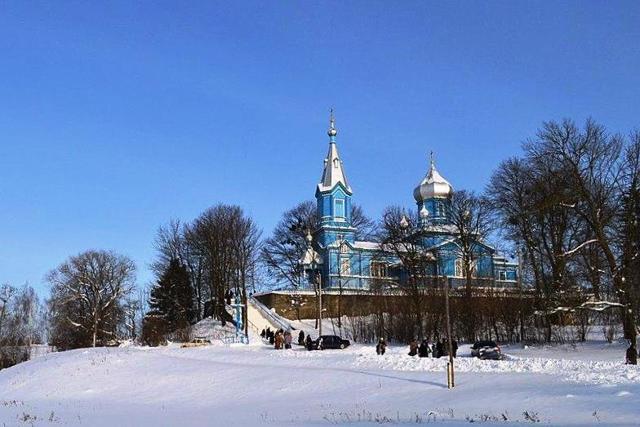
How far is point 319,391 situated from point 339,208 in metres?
54.1

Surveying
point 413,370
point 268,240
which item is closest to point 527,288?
point 413,370

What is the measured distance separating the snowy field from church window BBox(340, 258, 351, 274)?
36.1 meters

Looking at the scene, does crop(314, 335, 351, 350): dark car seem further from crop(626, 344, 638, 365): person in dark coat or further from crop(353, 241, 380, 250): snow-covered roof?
crop(353, 241, 380, 250): snow-covered roof

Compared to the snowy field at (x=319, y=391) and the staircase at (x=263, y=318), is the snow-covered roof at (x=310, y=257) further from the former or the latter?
the snowy field at (x=319, y=391)

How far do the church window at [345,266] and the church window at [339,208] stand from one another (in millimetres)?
5608

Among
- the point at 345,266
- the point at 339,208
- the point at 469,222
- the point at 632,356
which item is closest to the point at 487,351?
the point at 632,356

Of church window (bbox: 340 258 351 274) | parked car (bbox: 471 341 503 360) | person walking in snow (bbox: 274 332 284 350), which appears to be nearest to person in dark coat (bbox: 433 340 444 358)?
parked car (bbox: 471 341 503 360)

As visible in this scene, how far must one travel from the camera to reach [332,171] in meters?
79.8

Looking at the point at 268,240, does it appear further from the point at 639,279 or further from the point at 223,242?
the point at 639,279

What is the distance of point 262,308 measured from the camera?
202 ft

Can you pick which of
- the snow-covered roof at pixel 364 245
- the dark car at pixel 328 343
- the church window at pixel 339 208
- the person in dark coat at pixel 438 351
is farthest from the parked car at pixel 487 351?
the church window at pixel 339 208

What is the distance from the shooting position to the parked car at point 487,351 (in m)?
32.8

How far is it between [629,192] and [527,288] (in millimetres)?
12115

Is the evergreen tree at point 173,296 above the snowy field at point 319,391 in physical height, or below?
above
